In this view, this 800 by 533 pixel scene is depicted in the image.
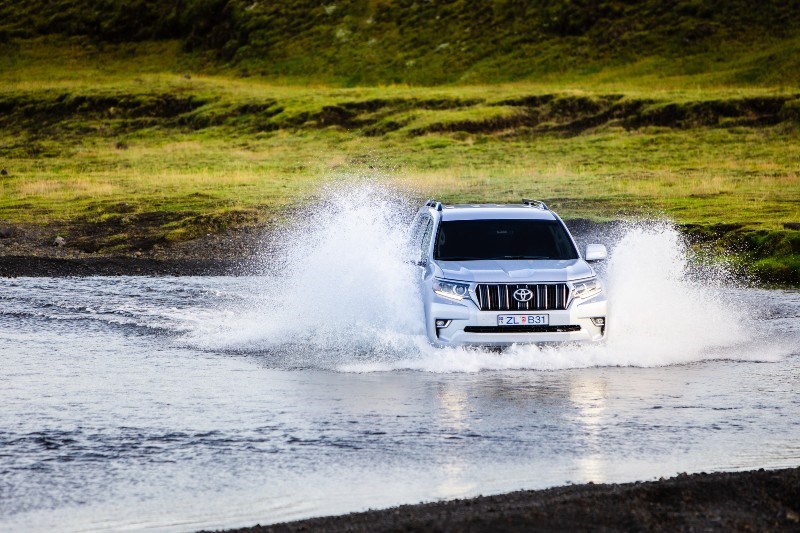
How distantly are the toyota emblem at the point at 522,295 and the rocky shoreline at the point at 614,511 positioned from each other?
563 centimetres

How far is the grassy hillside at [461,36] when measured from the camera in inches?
3922

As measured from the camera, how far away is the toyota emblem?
13.8 metres

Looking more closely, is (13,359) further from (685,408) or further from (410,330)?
(685,408)

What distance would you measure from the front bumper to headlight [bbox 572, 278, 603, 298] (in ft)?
0.25

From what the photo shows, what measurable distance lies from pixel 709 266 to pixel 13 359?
15.6 meters

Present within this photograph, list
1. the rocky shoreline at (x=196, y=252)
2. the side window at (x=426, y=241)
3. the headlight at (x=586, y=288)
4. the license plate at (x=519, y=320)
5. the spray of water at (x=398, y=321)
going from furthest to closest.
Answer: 1. the rocky shoreline at (x=196, y=252)
2. the side window at (x=426, y=241)
3. the spray of water at (x=398, y=321)
4. the headlight at (x=586, y=288)
5. the license plate at (x=519, y=320)

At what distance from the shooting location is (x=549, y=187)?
38062mm

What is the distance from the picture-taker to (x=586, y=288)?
1417 centimetres

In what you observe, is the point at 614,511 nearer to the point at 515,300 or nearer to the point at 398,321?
the point at 515,300

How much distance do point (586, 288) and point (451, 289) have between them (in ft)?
4.93

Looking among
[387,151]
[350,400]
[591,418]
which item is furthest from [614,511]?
[387,151]

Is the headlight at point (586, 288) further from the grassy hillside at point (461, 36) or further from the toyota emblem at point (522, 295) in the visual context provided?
the grassy hillside at point (461, 36)

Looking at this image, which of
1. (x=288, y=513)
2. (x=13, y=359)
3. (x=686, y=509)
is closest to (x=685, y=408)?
(x=686, y=509)

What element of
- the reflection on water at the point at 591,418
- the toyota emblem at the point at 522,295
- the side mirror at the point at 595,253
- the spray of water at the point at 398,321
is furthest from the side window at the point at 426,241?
the reflection on water at the point at 591,418
